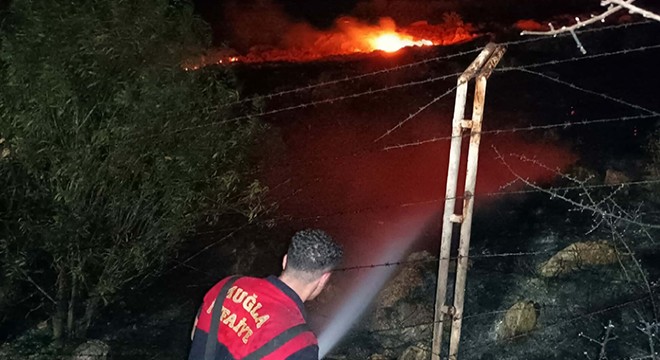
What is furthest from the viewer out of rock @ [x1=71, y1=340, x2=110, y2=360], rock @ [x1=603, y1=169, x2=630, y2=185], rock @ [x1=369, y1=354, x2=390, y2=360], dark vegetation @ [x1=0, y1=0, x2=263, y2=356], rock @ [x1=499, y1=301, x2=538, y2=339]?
rock @ [x1=603, y1=169, x2=630, y2=185]

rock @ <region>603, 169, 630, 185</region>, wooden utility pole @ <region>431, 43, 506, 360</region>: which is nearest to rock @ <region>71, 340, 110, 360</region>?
wooden utility pole @ <region>431, 43, 506, 360</region>

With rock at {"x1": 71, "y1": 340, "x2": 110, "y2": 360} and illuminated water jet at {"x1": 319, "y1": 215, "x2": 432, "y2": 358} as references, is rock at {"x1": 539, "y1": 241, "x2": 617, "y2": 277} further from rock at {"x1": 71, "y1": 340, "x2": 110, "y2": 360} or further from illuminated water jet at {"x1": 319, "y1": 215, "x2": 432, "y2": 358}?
rock at {"x1": 71, "y1": 340, "x2": 110, "y2": 360}

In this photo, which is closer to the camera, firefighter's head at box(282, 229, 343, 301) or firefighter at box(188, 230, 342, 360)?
firefighter at box(188, 230, 342, 360)

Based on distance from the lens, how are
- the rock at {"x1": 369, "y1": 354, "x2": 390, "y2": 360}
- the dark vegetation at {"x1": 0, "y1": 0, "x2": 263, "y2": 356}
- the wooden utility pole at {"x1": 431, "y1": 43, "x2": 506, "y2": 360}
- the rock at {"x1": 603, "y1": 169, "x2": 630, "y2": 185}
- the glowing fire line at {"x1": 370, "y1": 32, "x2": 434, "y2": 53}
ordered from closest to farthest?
the wooden utility pole at {"x1": 431, "y1": 43, "x2": 506, "y2": 360}, the dark vegetation at {"x1": 0, "y1": 0, "x2": 263, "y2": 356}, the rock at {"x1": 369, "y1": 354, "x2": 390, "y2": 360}, the rock at {"x1": 603, "y1": 169, "x2": 630, "y2": 185}, the glowing fire line at {"x1": 370, "y1": 32, "x2": 434, "y2": 53}

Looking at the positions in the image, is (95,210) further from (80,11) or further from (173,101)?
(80,11)

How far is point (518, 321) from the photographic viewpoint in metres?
9.61

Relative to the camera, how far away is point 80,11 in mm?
6988

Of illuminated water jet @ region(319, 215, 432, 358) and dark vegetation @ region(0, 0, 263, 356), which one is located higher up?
dark vegetation @ region(0, 0, 263, 356)

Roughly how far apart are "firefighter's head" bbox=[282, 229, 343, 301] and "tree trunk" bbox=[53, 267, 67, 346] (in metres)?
6.27

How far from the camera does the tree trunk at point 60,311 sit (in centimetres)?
905

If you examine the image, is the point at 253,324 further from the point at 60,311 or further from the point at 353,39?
the point at 353,39

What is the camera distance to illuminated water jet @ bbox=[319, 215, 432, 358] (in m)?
10.5

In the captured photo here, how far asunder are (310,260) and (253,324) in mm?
461

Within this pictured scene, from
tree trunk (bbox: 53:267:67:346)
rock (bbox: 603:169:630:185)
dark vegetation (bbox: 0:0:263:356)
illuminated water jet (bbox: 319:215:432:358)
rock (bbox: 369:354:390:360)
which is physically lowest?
illuminated water jet (bbox: 319:215:432:358)
